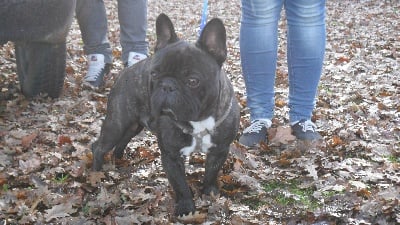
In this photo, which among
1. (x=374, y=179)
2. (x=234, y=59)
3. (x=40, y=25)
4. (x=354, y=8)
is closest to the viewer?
(x=374, y=179)

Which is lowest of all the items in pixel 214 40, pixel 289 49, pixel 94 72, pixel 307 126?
pixel 307 126

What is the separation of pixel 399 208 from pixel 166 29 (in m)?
1.71

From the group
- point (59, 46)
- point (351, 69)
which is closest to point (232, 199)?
point (59, 46)

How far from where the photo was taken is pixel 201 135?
3.06 metres

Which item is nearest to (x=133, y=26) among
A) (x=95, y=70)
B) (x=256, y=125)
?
(x=95, y=70)

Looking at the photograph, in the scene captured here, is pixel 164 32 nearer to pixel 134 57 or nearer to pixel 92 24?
pixel 134 57

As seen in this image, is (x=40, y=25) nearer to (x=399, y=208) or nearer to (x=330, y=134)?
(x=330, y=134)

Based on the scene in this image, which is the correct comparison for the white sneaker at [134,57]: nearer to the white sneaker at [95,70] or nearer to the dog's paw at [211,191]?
the white sneaker at [95,70]

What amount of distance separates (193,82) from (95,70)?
10.8 feet

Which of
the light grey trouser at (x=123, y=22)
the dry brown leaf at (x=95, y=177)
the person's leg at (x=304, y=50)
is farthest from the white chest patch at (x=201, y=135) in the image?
the light grey trouser at (x=123, y=22)

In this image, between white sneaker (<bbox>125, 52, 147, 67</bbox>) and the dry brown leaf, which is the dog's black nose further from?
white sneaker (<bbox>125, 52, 147, 67</bbox>)

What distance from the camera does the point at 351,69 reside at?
7.29 meters

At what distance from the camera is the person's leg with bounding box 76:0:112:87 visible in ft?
18.9

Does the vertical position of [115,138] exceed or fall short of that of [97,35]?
it falls short
